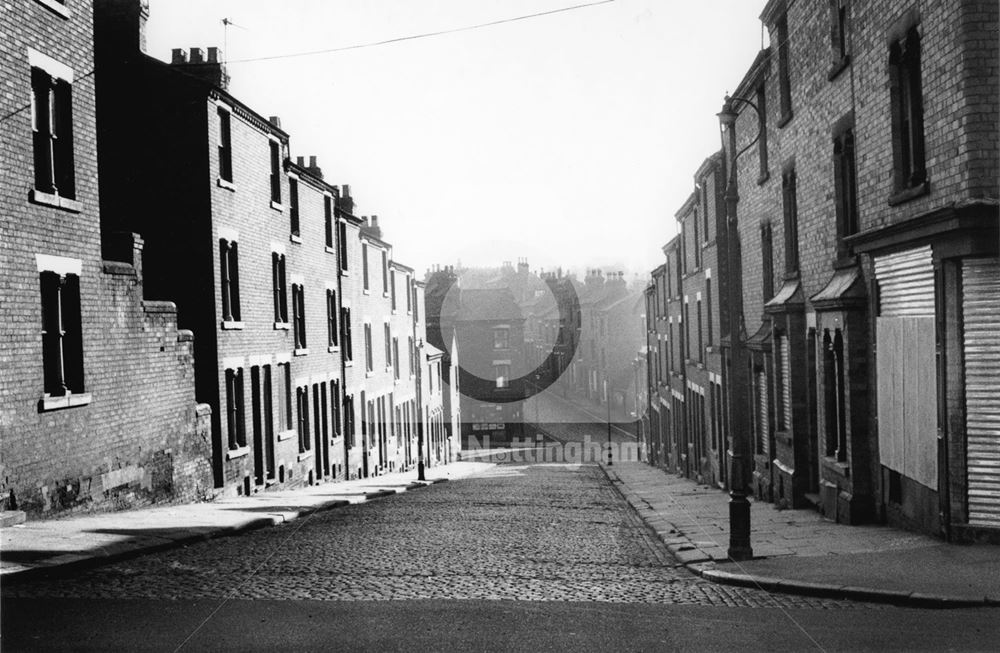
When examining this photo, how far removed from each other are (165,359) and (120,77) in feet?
22.4

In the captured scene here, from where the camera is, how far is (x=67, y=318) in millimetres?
16750

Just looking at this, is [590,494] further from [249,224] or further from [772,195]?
[249,224]

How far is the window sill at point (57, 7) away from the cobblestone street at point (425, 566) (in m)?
8.76

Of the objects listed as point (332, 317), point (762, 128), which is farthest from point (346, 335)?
point (762, 128)

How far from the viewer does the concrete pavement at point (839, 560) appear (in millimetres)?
10148

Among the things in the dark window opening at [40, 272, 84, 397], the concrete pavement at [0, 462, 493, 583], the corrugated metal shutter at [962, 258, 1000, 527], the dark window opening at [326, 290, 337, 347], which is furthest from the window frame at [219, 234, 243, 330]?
the corrugated metal shutter at [962, 258, 1000, 527]

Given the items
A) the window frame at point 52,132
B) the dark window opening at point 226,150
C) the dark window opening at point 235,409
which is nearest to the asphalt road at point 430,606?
the window frame at point 52,132

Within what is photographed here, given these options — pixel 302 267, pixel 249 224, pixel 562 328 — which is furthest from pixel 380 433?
pixel 562 328

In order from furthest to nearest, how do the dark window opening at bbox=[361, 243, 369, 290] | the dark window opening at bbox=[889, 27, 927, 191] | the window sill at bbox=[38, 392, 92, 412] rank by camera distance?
1. the dark window opening at bbox=[361, 243, 369, 290]
2. the window sill at bbox=[38, 392, 92, 412]
3. the dark window opening at bbox=[889, 27, 927, 191]

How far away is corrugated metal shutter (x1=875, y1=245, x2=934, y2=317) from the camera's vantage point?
1311cm

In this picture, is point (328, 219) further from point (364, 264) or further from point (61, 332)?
point (61, 332)

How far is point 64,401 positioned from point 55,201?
10.5ft

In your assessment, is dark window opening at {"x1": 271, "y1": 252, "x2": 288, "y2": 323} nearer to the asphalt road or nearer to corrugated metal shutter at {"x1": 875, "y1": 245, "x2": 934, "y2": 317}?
the asphalt road

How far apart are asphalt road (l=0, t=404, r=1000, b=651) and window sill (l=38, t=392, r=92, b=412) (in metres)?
3.26
